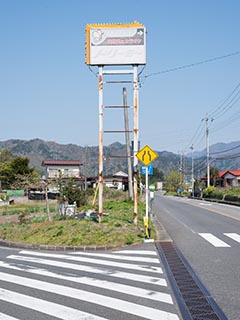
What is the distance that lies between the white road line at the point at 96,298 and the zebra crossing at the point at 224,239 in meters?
6.26

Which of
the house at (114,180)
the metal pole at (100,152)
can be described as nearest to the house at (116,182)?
the house at (114,180)

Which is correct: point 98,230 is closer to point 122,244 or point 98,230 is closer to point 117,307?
point 122,244

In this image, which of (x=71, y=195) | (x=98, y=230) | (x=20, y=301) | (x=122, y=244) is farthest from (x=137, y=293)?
(x=71, y=195)

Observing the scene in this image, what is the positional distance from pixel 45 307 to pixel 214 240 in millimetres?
8749

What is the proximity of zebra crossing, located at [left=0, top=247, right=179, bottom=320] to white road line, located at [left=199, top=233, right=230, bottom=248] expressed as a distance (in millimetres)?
2305

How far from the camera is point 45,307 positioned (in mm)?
6871

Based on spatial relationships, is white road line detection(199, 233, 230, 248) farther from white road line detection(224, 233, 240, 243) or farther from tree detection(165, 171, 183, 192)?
tree detection(165, 171, 183, 192)

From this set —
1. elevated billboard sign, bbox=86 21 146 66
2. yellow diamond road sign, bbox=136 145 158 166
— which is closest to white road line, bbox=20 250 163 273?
yellow diamond road sign, bbox=136 145 158 166

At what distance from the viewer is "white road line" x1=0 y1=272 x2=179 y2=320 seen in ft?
20.9

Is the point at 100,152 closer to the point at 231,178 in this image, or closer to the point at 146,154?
the point at 146,154

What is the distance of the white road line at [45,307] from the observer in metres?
6.33

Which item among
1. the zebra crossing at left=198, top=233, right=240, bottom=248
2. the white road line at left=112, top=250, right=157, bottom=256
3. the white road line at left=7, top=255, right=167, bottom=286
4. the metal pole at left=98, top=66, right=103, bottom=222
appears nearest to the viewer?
the white road line at left=7, top=255, right=167, bottom=286

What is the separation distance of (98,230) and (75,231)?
72 centimetres

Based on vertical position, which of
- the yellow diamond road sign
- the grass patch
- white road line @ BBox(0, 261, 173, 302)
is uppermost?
the yellow diamond road sign
